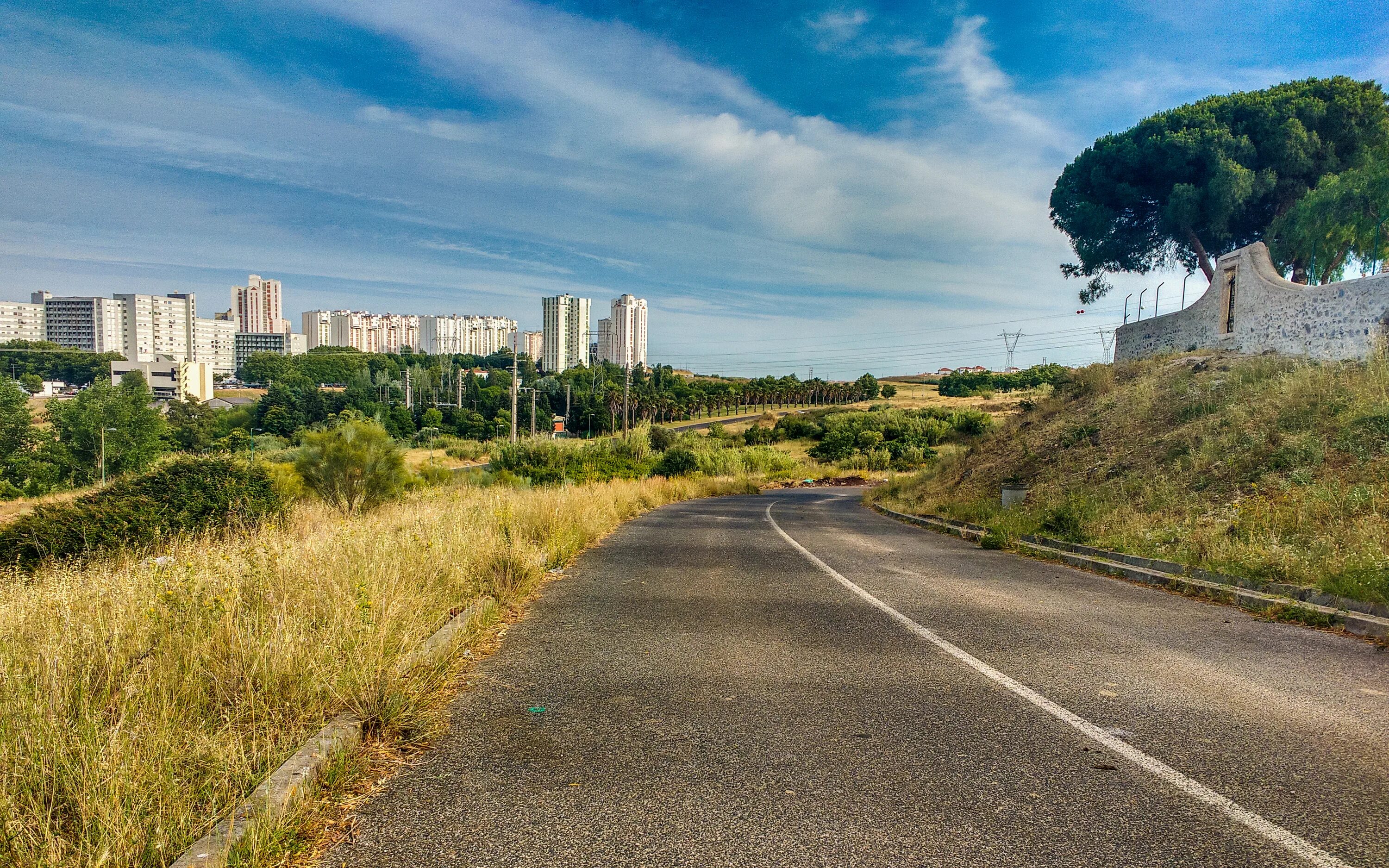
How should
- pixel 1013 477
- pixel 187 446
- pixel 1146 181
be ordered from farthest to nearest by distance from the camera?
pixel 187 446
pixel 1146 181
pixel 1013 477

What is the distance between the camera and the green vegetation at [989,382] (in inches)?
4126

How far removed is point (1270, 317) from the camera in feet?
65.1

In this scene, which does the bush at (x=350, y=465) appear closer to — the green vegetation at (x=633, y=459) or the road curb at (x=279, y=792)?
the green vegetation at (x=633, y=459)

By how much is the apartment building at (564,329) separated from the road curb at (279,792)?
157637mm

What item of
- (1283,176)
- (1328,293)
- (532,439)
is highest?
(1283,176)

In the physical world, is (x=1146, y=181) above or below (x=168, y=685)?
above

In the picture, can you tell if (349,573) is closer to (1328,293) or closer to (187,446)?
(1328,293)

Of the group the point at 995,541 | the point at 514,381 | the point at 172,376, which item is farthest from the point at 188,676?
the point at 172,376

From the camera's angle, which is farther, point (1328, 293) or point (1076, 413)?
point (1076, 413)

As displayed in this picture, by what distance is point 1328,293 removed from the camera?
58.3 ft

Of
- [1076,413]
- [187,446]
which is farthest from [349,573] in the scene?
[187,446]

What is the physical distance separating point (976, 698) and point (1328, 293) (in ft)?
62.5

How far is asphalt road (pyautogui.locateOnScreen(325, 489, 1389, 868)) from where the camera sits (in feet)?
10.3

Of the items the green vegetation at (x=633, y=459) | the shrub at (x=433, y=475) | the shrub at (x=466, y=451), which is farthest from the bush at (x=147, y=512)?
the shrub at (x=466, y=451)
